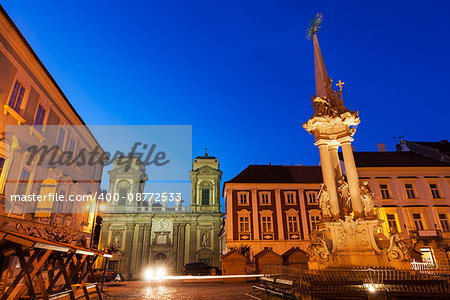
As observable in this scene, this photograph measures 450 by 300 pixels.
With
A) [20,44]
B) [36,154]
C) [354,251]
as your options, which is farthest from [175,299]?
[20,44]

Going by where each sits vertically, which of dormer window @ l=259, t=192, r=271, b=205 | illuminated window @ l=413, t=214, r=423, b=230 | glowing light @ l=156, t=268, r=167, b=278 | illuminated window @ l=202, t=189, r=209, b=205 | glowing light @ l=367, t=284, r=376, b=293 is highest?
illuminated window @ l=202, t=189, r=209, b=205

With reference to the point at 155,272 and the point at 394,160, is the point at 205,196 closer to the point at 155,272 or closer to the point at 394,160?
the point at 155,272

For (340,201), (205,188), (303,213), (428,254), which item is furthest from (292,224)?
(340,201)

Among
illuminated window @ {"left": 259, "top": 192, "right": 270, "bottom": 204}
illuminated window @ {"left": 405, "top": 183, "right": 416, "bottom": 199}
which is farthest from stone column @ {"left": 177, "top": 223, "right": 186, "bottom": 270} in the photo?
illuminated window @ {"left": 405, "top": 183, "right": 416, "bottom": 199}

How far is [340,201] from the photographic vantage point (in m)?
13.4

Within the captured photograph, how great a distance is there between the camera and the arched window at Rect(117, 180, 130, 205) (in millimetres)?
43969

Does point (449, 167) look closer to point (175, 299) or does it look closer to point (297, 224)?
point (297, 224)

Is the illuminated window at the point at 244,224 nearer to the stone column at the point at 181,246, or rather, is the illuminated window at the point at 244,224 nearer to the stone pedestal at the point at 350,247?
the stone column at the point at 181,246

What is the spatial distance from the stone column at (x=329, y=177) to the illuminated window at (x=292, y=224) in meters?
20.5

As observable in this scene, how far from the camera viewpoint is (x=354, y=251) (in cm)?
1180

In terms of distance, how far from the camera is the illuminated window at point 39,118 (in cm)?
1549

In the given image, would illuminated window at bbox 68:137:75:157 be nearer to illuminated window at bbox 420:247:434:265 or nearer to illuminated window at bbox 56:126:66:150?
illuminated window at bbox 56:126:66:150

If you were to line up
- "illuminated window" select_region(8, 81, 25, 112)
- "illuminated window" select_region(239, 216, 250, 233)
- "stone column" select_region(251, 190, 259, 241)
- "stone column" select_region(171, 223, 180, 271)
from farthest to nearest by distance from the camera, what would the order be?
"stone column" select_region(171, 223, 180, 271), "illuminated window" select_region(239, 216, 250, 233), "stone column" select_region(251, 190, 259, 241), "illuminated window" select_region(8, 81, 25, 112)

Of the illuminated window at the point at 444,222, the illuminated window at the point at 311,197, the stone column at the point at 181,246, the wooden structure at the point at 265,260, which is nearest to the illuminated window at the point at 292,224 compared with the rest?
the illuminated window at the point at 311,197
